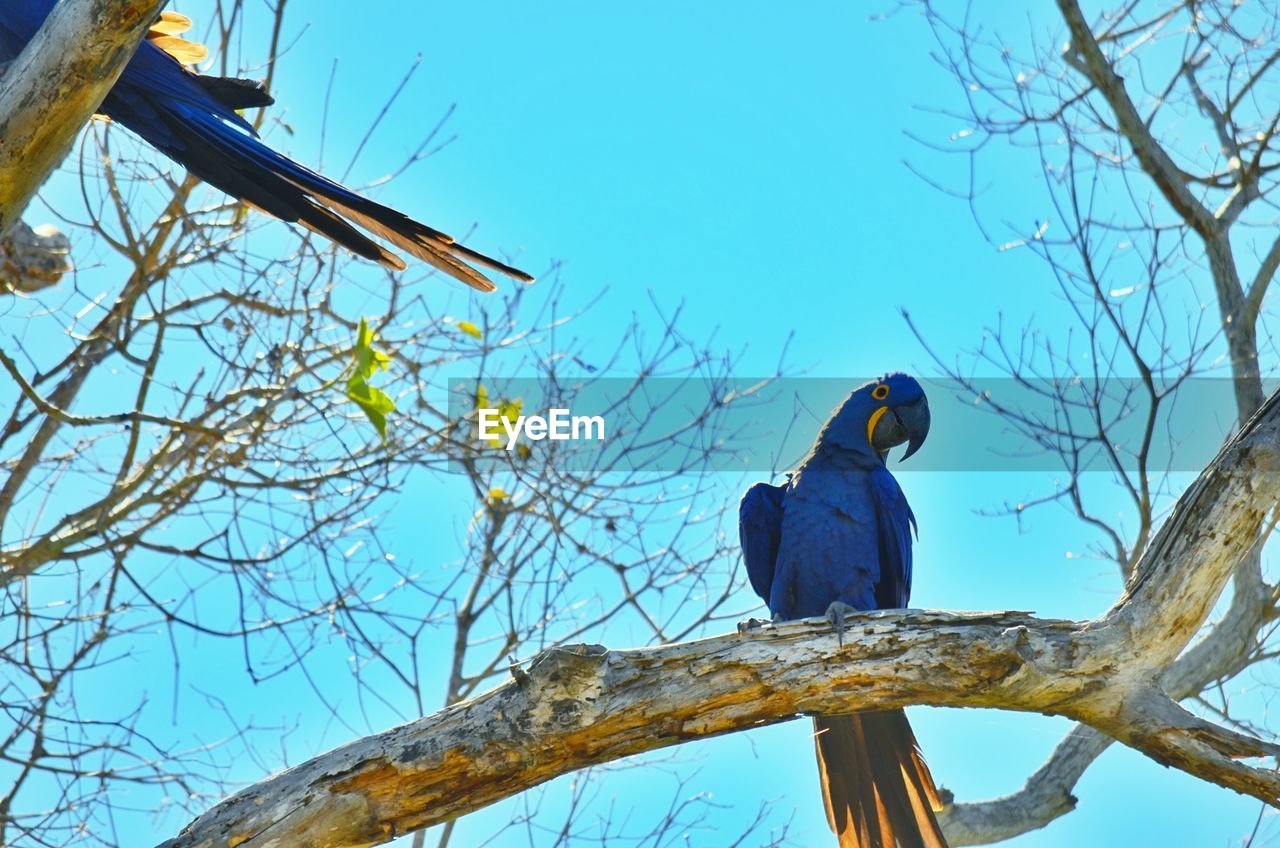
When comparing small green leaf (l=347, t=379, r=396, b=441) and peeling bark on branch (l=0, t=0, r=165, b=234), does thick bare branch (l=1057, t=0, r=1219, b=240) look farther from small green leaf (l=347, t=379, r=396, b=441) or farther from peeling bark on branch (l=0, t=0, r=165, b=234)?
peeling bark on branch (l=0, t=0, r=165, b=234)

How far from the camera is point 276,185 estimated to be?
11.5 feet

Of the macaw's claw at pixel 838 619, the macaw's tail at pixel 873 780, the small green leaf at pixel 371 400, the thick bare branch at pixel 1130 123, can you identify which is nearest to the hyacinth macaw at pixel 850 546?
the macaw's tail at pixel 873 780

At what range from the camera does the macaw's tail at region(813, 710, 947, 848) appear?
10.9ft

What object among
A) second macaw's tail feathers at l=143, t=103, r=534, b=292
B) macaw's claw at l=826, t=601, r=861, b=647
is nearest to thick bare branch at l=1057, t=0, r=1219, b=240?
macaw's claw at l=826, t=601, r=861, b=647

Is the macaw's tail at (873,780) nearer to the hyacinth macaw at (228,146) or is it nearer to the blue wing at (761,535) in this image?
the blue wing at (761,535)

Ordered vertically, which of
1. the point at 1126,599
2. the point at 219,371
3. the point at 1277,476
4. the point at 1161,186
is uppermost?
the point at 1161,186

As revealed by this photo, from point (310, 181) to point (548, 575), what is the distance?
1.90 meters

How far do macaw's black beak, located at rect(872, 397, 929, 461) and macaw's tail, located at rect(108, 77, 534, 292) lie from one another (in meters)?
1.41

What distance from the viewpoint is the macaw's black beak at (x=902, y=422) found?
389 cm

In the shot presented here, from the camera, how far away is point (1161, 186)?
520 cm

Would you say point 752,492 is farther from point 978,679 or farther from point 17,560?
point 17,560

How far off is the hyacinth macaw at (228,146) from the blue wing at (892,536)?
4.76 ft

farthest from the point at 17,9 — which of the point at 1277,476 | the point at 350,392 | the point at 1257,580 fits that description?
the point at 1257,580

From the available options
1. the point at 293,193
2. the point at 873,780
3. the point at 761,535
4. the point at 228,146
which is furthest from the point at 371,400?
the point at 873,780
